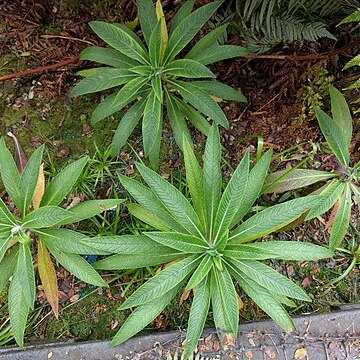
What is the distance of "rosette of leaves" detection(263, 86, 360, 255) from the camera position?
7.59 ft

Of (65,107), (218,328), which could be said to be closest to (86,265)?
(218,328)

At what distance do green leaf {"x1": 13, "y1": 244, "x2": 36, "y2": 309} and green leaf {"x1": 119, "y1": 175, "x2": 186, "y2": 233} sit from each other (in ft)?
1.78

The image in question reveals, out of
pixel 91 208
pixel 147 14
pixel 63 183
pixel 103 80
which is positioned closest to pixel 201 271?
pixel 91 208

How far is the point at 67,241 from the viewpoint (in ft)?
6.88

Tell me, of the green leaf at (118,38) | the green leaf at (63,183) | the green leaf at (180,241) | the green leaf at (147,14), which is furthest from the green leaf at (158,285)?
the green leaf at (147,14)

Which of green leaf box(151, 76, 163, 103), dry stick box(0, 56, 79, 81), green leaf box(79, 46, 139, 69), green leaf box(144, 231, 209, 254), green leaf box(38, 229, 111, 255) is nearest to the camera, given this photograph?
green leaf box(144, 231, 209, 254)

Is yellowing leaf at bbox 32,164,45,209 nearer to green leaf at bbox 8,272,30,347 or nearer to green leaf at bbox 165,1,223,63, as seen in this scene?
green leaf at bbox 8,272,30,347

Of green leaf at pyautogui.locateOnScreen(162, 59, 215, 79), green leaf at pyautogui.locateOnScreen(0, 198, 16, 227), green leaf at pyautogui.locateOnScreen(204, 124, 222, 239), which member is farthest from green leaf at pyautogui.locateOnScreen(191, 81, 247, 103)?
green leaf at pyautogui.locateOnScreen(0, 198, 16, 227)

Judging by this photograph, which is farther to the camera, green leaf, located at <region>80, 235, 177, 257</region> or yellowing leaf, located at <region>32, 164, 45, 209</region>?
yellowing leaf, located at <region>32, 164, 45, 209</region>

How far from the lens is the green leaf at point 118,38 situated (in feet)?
7.32

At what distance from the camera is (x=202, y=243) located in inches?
81.3

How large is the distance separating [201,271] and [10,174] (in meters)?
0.99

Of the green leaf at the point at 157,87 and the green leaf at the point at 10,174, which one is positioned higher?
the green leaf at the point at 157,87

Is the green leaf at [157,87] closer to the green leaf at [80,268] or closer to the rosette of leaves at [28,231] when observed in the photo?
the rosette of leaves at [28,231]
